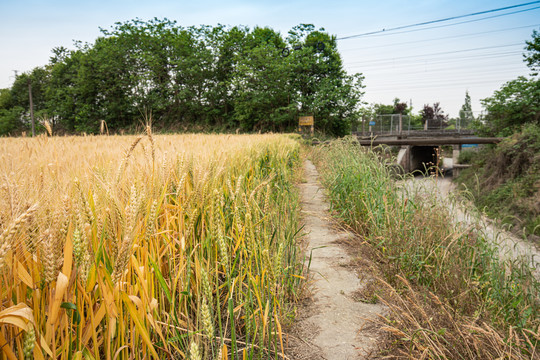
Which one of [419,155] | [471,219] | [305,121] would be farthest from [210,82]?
[471,219]

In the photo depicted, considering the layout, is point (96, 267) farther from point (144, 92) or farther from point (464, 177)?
point (144, 92)

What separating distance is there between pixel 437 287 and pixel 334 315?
1.12 m

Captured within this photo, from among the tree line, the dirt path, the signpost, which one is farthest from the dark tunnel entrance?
the dirt path

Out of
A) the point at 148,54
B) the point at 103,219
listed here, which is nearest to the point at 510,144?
the point at 103,219

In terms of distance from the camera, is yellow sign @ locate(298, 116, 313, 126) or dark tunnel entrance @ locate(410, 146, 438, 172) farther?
dark tunnel entrance @ locate(410, 146, 438, 172)

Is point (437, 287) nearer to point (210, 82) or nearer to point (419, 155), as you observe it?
point (210, 82)

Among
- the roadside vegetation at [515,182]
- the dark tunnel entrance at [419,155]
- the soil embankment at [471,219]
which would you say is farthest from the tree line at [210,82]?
the soil embankment at [471,219]

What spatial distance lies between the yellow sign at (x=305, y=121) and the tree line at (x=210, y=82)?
3.47ft

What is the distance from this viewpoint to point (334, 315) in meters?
1.75

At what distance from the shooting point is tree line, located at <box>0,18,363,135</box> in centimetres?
2745

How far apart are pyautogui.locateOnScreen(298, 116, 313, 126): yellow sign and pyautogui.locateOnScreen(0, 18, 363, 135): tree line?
106 cm

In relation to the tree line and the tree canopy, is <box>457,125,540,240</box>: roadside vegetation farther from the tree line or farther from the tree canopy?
the tree line

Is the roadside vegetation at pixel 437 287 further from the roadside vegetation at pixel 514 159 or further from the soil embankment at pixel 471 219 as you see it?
the roadside vegetation at pixel 514 159

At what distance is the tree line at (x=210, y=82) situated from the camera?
27.5m
